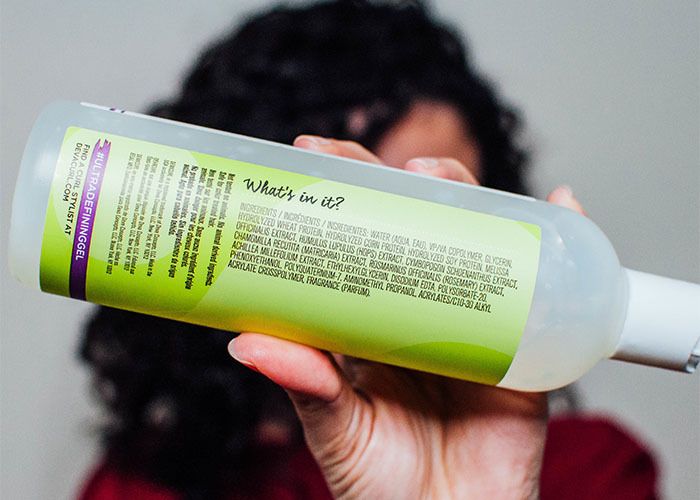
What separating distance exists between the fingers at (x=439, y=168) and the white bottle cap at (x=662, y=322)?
168mm

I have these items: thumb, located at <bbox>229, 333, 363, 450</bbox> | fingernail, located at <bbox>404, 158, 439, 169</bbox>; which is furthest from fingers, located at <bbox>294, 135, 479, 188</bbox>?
thumb, located at <bbox>229, 333, 363, 450</bbox>

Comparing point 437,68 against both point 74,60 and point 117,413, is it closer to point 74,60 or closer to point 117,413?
point 74,60

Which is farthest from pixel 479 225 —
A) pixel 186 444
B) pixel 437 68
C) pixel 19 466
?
pixel 19 466

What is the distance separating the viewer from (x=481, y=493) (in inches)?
20.6

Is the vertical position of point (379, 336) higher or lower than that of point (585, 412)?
higher

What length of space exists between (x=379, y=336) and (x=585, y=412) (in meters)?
0.77

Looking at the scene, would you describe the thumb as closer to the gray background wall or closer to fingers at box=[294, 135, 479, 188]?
fingers at box=[294, 135, 479, 188]

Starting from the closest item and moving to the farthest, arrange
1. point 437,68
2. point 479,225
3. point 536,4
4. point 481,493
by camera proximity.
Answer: point 479,225
point 481,493
point 437,68
point 536,4

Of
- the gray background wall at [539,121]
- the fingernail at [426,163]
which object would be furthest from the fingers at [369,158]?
the gray background wall at [539,121]

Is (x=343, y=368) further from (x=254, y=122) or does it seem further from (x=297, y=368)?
(x=254, y=122)

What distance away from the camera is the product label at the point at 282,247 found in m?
0.41

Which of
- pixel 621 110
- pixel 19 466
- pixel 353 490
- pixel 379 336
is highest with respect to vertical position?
pixel 621 110

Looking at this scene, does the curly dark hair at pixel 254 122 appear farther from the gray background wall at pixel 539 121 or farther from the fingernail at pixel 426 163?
the fingernail at pixel 426 163

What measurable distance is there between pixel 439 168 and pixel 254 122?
0.36 metres
